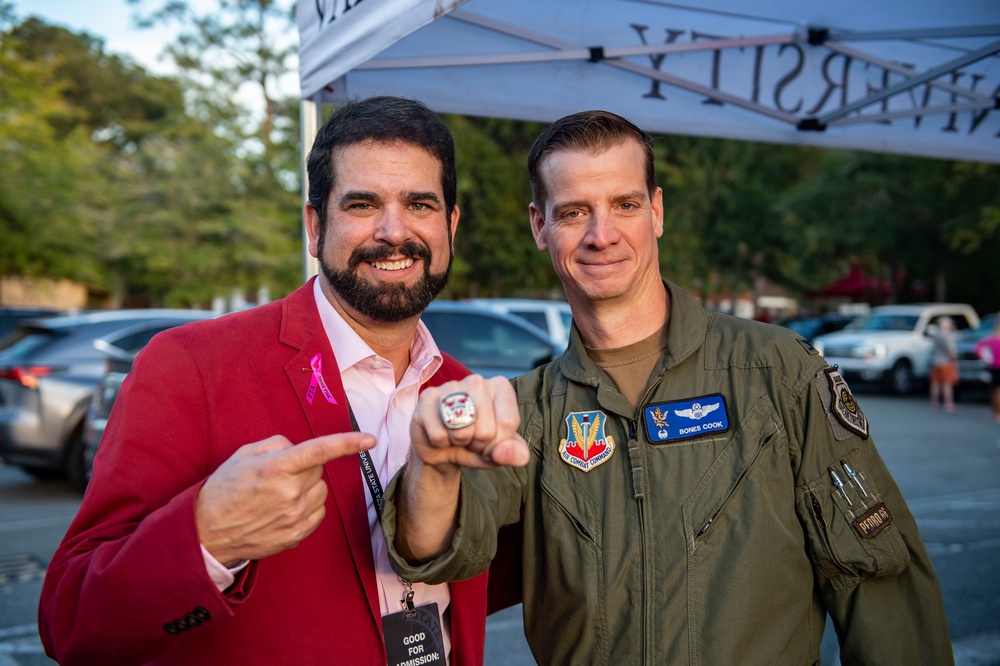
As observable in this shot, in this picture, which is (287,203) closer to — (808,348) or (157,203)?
(157,203)

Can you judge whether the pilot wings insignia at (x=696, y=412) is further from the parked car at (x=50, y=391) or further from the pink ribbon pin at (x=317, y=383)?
the parked car at (x=50, y=391)

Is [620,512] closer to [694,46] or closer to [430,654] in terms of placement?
[430,654]

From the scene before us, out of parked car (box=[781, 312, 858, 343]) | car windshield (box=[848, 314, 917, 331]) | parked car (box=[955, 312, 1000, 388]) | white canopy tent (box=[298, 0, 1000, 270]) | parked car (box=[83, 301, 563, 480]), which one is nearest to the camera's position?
white canopy tent (box=[298, 0, 1000, 270])

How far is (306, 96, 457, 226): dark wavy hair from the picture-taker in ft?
6.79

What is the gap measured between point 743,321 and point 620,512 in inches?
25.9

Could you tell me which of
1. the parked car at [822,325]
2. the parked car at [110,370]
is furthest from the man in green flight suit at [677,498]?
the parked car at [822,325]

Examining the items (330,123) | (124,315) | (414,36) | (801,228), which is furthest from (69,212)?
(801,228)

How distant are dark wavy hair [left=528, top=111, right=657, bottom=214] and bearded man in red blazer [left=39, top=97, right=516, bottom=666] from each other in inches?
10.7

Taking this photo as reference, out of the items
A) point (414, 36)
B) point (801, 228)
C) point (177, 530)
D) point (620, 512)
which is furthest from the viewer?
point (801, 228)

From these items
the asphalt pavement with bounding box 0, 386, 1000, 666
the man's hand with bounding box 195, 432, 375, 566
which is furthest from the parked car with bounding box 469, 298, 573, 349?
the man's hand with bounding box 195, 432, 375, 566

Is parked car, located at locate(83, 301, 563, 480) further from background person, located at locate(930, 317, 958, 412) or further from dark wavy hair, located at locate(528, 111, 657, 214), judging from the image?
background person, located at locate(930, 317, 958, 412)

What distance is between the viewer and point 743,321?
217 centimetres

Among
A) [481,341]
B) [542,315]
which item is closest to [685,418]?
[481,341]

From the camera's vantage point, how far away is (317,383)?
6.36ft
